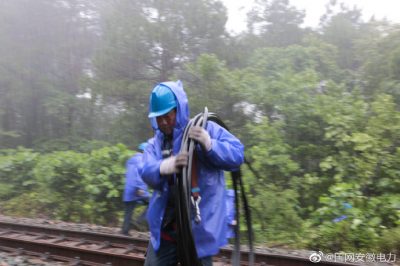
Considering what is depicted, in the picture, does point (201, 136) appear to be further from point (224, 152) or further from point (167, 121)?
point (167, 121)

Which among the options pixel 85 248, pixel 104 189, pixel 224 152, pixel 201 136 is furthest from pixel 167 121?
pixel 104 189

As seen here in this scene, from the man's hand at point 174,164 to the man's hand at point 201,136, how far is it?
129 millimetres

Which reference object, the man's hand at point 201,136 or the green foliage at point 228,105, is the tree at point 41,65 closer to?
the green foliage at point 228,105

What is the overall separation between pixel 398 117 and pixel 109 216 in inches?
278

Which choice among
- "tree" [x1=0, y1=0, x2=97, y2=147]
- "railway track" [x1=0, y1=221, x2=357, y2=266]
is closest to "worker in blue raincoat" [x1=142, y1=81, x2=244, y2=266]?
"railway track" [x1=0, y1=221, x2=357, y2=266]

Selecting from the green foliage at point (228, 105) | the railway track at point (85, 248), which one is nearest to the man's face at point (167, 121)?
the railway track at point (85, 248)

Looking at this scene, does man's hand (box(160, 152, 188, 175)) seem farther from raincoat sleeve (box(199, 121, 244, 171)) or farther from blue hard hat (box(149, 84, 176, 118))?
blue hard hat (box(149, 84, 176, 118))

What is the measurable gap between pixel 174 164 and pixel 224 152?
0.32 metres

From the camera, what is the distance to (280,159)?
9.20m

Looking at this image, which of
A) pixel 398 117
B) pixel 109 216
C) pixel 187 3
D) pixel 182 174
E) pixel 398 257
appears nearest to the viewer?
pixel 182 174

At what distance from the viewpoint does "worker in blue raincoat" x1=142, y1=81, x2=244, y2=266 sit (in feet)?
8.09

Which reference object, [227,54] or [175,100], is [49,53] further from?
[175,100]

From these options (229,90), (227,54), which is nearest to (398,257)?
(229,90)

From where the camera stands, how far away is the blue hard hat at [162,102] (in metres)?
2.52
